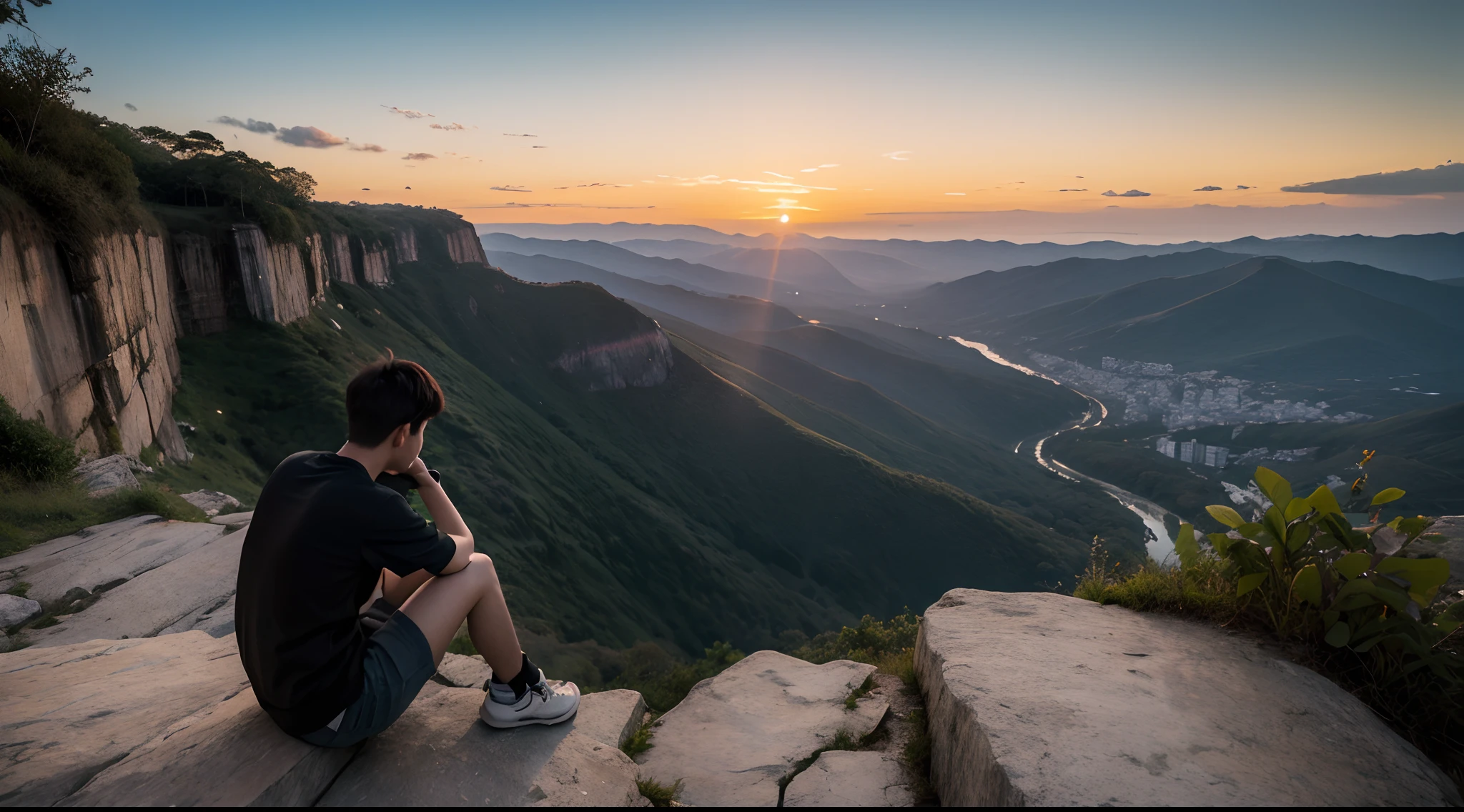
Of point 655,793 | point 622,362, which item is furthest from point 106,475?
point 622,362

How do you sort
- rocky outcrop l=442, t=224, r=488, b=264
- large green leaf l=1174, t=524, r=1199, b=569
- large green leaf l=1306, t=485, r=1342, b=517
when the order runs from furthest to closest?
rocky outcrop l=442, t=224, r=488, b=264 → large green leaf l=1174, t=524, r=1199, b=569 → large green leaf l=1306, t=485, r=1342, b=517

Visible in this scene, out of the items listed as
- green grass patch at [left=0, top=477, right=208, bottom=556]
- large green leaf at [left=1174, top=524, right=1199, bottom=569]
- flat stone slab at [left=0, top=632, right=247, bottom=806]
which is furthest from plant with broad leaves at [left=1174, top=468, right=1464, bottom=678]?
green grass patch at [left=0, top=477, right=208, bottom=556]

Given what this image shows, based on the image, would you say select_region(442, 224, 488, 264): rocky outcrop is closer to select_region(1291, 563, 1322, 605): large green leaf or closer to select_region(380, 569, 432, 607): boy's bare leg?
select_region(380, 569, 432, 607): boy's bare leg

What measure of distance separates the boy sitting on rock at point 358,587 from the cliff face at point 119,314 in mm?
17293

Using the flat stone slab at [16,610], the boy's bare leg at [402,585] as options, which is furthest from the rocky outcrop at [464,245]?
the boy's bare leg at [402,585]

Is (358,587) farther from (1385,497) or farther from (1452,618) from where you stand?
(1385,497)

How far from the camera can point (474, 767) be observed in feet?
16.1

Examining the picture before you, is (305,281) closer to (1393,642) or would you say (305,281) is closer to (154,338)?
(154,338)

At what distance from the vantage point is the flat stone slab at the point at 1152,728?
4719 millimetres

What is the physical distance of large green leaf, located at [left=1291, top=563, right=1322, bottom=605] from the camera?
641 centimetres

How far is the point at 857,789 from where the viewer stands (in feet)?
20.0

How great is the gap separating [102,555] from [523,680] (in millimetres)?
10822

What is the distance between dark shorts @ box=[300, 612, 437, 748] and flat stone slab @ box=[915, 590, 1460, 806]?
453 cm

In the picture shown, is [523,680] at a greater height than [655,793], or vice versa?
[523,680]
